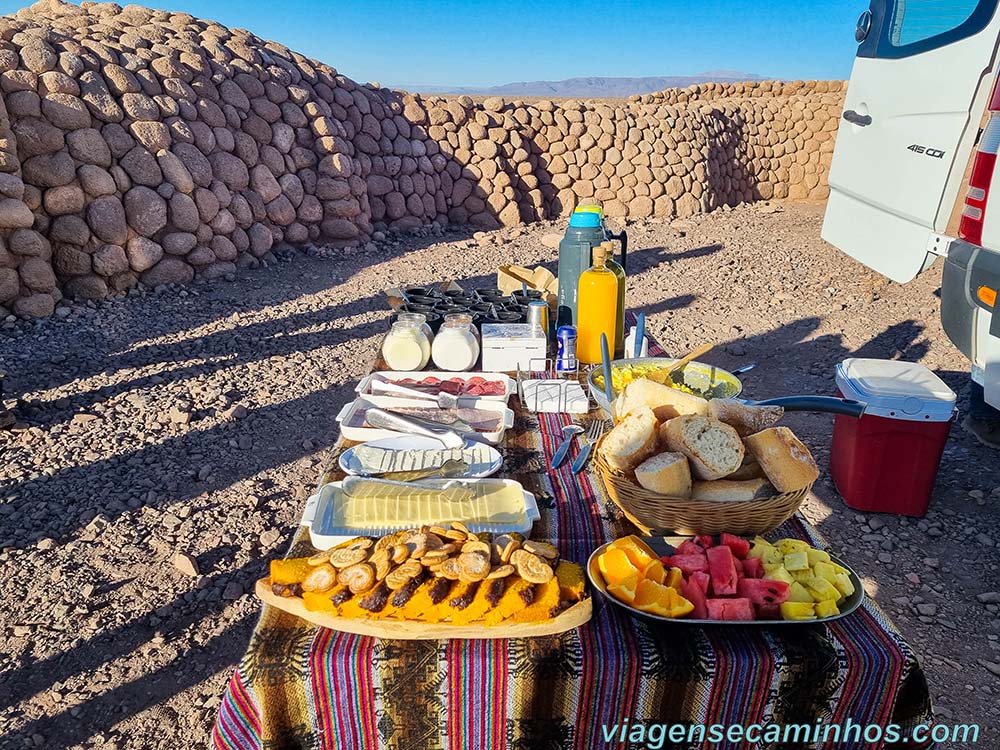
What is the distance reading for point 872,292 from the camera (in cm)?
730

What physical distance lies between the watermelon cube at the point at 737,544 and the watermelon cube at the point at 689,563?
74 millimetres

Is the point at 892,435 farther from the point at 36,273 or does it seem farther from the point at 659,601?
the point at 36,273

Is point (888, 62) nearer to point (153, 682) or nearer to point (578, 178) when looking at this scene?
point (153, 682)

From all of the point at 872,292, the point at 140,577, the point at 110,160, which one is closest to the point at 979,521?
the point at 140,577

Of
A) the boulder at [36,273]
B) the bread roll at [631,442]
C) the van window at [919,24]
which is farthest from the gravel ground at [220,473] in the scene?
the van window at [919,24]

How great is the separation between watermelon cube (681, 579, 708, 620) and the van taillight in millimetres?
3083

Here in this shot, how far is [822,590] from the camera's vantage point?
129cm

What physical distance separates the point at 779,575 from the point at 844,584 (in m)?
0.12

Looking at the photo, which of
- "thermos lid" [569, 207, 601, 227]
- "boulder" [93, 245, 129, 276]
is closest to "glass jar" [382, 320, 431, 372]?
"thermos lid" [569, 207, 601, 227]

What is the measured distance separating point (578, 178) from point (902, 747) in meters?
10.4

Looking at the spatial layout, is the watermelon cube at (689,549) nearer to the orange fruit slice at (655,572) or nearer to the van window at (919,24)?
the orange fruit slice at (655,572)

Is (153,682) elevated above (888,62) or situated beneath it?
situated beneath

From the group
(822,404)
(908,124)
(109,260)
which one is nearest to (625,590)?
(822,404)

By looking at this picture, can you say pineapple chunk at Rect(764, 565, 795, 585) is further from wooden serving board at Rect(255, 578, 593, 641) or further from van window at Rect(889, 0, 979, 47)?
van window at Rect(889, 0, 979, 47)
